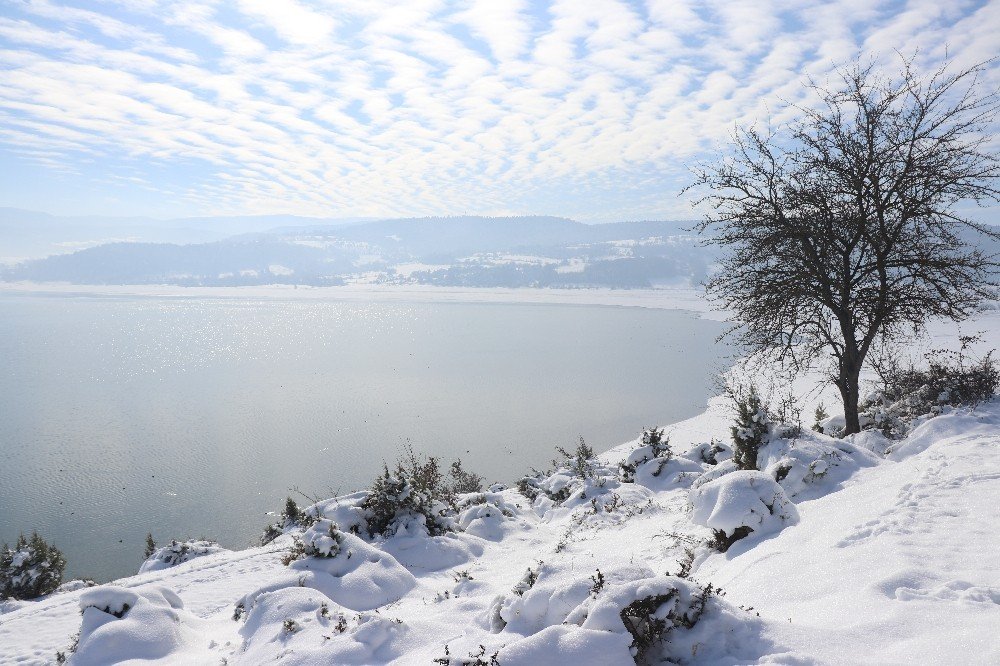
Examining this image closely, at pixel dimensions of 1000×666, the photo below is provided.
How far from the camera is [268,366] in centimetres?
5362

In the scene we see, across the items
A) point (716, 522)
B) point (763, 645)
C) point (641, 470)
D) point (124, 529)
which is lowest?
point (124, 529)

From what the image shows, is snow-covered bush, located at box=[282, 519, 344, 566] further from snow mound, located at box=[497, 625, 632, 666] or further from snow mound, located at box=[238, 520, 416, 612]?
snow mound, located at box=[497, 625, 632, 666]

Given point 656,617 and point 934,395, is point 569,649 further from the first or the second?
point 934,395

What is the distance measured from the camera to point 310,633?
4.78 m

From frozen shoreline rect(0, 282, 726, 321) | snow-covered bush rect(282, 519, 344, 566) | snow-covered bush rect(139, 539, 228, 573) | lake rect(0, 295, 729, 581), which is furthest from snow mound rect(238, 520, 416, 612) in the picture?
frozen shoreline rect(0, 282, 726, 321)

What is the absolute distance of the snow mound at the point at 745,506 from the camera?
20.0ft

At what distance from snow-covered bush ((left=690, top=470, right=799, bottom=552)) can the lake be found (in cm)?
1656

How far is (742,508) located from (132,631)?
6863 mm

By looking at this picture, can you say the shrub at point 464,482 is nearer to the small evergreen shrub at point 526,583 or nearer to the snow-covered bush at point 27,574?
the snow-covered bush at point 27,574

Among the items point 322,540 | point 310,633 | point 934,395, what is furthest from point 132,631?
point 934,395

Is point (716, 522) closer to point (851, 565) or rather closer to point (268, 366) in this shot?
point (851, 565)

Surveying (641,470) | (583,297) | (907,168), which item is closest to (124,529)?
(641,470)

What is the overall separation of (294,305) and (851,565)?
142 metres

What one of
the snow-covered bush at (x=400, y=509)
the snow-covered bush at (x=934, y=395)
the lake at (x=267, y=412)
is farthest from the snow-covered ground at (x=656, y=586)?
the lake at (x=267, y=412)
